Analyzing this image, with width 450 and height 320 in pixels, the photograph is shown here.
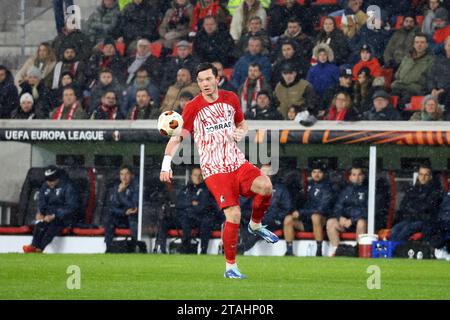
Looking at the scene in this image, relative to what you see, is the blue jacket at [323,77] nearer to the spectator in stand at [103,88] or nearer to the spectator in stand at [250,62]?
the spectator in stand at [250,62]

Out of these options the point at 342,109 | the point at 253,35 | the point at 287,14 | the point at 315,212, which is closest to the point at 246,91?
the point at 253,35

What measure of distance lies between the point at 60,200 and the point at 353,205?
480 centimetres

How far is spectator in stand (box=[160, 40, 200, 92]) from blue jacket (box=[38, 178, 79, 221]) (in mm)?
2640

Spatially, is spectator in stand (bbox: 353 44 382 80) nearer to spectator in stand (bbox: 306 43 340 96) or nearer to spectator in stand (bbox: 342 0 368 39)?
spectator in stand (bbox: 306 43 340 96)

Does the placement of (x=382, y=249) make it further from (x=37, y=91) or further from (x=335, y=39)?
(x=37, y=91)

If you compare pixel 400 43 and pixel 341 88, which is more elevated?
pixel 400 43

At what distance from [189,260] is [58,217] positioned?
14.0ft

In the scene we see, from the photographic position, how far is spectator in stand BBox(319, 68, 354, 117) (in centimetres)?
2056

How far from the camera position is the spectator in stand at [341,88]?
20.6 meters

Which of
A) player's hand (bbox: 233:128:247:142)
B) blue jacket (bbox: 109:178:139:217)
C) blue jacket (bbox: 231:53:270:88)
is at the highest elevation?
blue jacket (bbox: 231:53:270:88)

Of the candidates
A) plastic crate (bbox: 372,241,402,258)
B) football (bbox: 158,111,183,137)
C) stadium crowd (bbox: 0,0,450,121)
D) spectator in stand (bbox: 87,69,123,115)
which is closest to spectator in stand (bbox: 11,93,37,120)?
stadium crowd (bbox: 0,0,450,121)

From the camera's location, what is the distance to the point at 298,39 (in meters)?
22.2

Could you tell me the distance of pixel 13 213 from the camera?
876 inches
